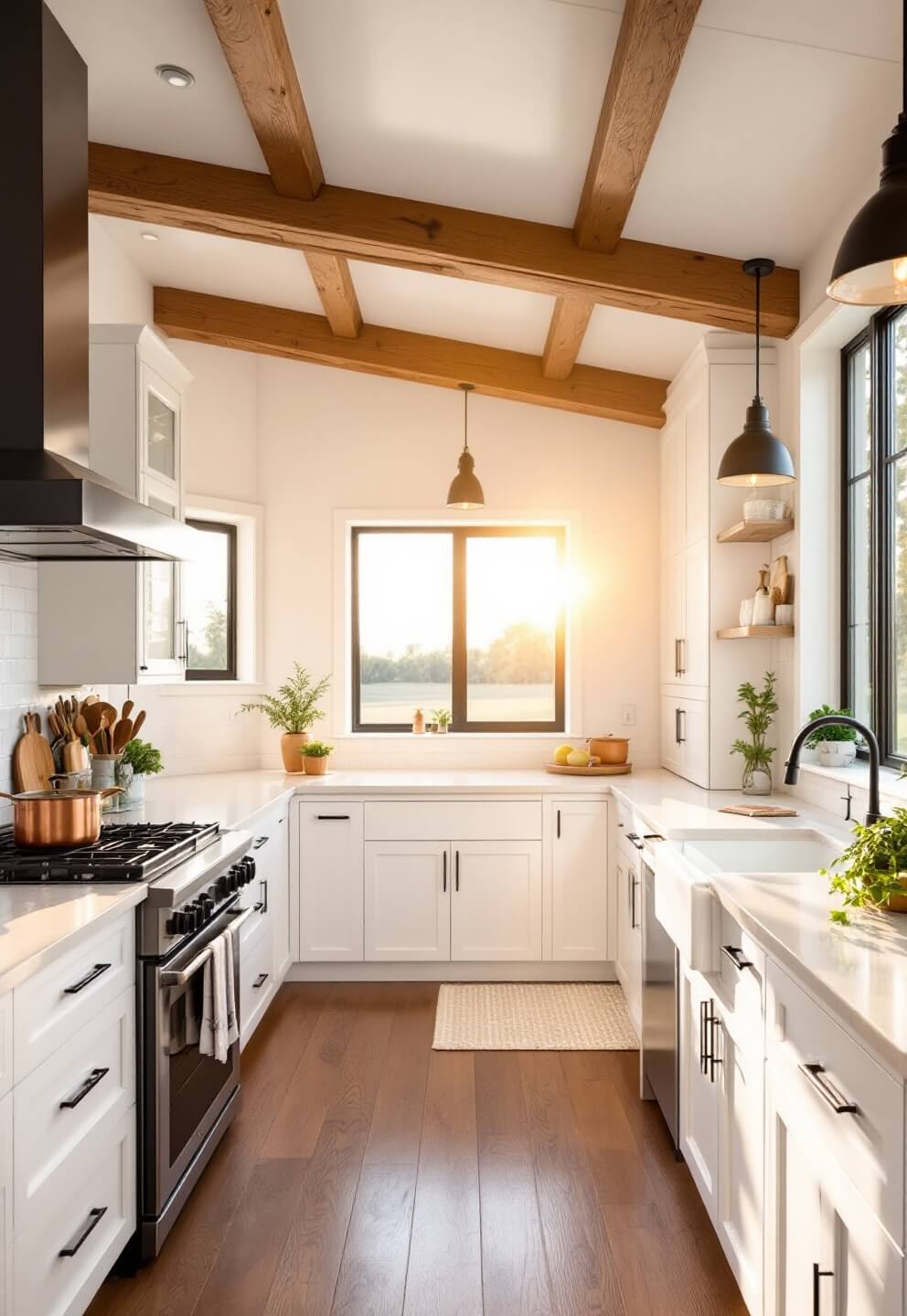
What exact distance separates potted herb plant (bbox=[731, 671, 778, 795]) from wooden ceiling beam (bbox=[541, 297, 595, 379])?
1.60 metres

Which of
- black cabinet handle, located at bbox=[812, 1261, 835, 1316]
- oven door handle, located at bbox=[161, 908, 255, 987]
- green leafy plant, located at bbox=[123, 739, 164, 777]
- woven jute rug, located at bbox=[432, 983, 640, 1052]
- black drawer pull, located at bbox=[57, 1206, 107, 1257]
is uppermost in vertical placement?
green leafy plant, located at bbox=[123, 739, 164, 777]

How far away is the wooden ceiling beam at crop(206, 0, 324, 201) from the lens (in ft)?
7.66

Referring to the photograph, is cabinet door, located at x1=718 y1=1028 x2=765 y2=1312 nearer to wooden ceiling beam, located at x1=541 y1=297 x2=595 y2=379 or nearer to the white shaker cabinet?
the white shaker cabinet

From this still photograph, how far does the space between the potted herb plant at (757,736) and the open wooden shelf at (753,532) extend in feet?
1.76

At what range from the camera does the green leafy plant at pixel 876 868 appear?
182 cm

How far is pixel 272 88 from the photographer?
2.60 metres

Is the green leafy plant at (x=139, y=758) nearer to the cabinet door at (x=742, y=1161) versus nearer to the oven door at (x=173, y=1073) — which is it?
the oven door at (x=173, y=1073)

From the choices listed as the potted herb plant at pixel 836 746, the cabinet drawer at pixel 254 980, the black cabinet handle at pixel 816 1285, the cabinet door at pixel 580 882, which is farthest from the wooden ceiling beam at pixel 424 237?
the black cabinet handle at pixel 816 1285

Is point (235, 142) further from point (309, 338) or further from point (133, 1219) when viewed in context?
point (133, 1219)

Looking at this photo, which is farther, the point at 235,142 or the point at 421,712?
the point at 421,712

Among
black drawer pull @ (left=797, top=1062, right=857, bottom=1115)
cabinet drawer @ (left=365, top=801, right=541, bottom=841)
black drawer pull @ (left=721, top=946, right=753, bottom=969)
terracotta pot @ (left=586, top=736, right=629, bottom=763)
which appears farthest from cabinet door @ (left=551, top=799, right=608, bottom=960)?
black drawer pull @ (left=797, top=1062, right=857, bottom=1115)

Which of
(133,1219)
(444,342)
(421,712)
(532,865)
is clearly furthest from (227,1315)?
(444,342)

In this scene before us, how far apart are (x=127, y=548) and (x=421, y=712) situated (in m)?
2.63

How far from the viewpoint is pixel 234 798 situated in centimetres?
379
